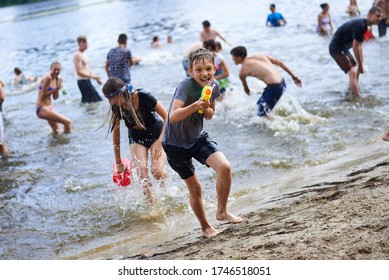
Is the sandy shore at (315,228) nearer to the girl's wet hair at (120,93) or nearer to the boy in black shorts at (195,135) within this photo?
the boy in black shorts at (195,135)

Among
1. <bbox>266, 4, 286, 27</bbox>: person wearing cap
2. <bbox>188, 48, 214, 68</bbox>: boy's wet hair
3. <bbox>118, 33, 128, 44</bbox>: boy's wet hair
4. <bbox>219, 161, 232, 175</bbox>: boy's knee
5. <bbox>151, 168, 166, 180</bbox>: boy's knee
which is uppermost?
<bbox>188, 48, 214, 68</bbox>: boy's wet hair

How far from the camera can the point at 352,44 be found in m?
8.91

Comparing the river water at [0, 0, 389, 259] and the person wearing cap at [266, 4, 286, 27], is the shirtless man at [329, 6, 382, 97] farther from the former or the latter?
the person wearing cap at [266, 4, 286, 27]

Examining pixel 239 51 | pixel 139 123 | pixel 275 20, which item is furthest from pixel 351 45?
pixel 275 20

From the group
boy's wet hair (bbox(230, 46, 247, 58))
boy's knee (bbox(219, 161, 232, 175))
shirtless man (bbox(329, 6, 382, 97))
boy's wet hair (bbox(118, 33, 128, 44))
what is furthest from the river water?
boy's wet hair (bbox(118, 33, 128, 44))

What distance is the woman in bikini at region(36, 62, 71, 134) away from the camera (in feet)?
28.5

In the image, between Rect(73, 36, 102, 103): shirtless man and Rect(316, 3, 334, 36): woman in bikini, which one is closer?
Rect(73, 36, 102, 103): shirtless man

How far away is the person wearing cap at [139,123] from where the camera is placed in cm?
488

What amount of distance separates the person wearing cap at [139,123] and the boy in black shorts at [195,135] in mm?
874

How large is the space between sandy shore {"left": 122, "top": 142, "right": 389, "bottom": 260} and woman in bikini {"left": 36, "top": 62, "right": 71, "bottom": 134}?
4977mm

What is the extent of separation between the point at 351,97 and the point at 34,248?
5.71m
